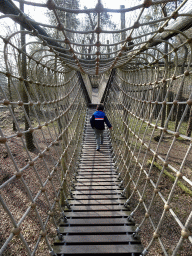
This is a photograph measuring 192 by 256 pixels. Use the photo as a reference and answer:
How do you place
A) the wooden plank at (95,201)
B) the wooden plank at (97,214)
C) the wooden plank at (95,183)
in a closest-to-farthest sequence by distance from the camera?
the wooden plank at (97,214) → the wooden plank at (95,201) → the wooden plank at (95,183)

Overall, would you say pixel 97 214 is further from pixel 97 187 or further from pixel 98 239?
pixel 97 187

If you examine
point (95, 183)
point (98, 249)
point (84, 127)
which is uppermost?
point (84, 127)

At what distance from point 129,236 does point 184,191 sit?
2951mm

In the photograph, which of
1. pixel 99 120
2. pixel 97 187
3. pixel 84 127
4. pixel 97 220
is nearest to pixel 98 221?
pixel 97 220

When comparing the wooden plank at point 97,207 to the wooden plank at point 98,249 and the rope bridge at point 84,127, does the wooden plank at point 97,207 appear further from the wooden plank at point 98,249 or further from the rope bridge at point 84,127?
the wooden plank at point 98,249

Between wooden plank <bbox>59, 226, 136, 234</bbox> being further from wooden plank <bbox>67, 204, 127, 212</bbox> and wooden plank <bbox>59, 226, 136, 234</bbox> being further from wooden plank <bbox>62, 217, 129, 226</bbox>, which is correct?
wooden plank <bbox>67, 204, 127, 212</bbox>

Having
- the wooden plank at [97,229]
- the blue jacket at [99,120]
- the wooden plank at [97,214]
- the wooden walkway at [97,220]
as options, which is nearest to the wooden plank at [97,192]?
the wooden walkway at [97,220]

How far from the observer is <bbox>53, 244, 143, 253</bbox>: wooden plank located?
1.14 meters

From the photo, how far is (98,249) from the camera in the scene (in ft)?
3.81

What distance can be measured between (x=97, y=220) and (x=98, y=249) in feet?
0.82

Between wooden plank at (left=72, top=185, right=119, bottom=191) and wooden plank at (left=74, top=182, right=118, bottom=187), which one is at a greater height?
wooden plank at (left=74, top=182, right=118, bottom=187)

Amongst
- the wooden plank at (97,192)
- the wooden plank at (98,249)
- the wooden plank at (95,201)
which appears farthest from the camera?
the wooden plank at (97,192)

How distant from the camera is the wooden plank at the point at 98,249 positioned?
114 cm

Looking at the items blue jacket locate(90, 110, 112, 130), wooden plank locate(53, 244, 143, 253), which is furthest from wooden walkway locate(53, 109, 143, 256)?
blue jacket locate(90, 110, 112, 130)
